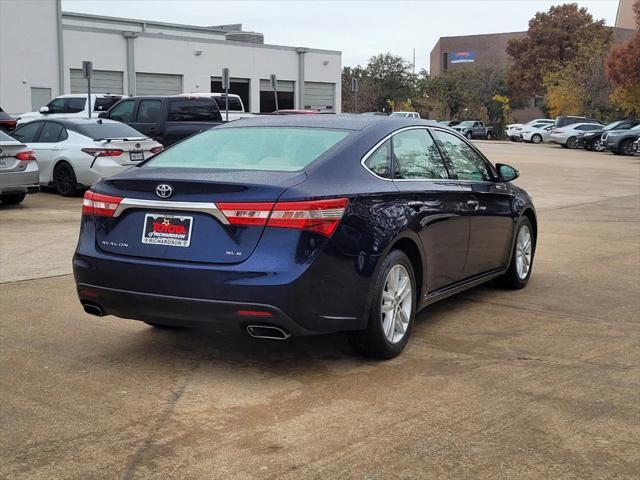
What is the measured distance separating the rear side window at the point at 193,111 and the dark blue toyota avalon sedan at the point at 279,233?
13.2 meters

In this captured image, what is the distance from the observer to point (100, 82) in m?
38.2

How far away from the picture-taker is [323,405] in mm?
4570

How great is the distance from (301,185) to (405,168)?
1.24 metres

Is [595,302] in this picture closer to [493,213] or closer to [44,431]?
[493,213]

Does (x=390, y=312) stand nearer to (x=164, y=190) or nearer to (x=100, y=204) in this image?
(x=164, y=190)

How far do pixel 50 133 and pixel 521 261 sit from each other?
1052cm

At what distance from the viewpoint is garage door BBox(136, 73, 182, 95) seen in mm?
40312

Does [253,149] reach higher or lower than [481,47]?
lower

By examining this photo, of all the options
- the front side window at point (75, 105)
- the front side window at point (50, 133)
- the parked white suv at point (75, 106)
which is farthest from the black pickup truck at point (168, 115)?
the front side window at point (75, 105)

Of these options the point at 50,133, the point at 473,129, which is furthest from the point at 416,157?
the point at 473,129

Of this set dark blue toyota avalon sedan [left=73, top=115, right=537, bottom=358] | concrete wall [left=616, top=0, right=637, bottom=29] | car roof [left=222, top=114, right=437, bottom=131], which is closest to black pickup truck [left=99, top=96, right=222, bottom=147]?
car roof [left=222, top=114, right=437, bottom=131]

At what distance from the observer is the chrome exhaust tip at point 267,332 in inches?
188

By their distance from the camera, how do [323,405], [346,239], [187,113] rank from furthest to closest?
[187,113]
[346,239]
[323,405]

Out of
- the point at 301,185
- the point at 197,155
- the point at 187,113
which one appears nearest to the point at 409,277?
the point at 301,185
